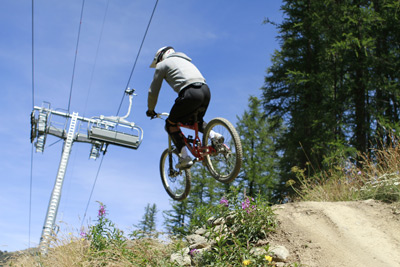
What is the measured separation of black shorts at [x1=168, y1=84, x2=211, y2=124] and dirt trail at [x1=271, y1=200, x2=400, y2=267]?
1.97m

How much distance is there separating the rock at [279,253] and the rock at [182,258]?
113cm

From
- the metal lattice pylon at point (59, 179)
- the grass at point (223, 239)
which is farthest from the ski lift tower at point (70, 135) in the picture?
the grass at point (223, 239)

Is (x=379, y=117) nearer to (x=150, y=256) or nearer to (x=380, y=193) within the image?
(x=380, y=193)

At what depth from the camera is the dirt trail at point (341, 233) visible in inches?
174

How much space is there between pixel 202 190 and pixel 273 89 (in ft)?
31.2

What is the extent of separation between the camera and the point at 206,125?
5.44m

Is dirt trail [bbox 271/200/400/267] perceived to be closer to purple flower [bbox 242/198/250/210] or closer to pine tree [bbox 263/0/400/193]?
purple flower [bbox 242/198/250/210]

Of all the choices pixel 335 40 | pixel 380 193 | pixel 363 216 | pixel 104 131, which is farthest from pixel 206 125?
pixel 104 131

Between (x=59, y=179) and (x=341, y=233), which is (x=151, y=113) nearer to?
(x=341, y=233)

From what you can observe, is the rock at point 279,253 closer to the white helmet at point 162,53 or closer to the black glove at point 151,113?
the black glove at point 151,113

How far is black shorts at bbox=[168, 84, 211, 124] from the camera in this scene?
5035 millimetres

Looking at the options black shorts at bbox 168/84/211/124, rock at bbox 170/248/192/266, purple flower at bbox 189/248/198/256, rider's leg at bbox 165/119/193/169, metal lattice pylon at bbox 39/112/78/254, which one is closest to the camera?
purple flower at bbox 189/248/198/256

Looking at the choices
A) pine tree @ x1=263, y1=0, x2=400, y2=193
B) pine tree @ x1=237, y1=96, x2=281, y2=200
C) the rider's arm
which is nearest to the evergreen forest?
pine tree @ x1=263, y1=0, x2=400, y2=193

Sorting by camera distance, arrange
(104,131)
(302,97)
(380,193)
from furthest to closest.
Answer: (104,131) < (302,97) < (380,193)
